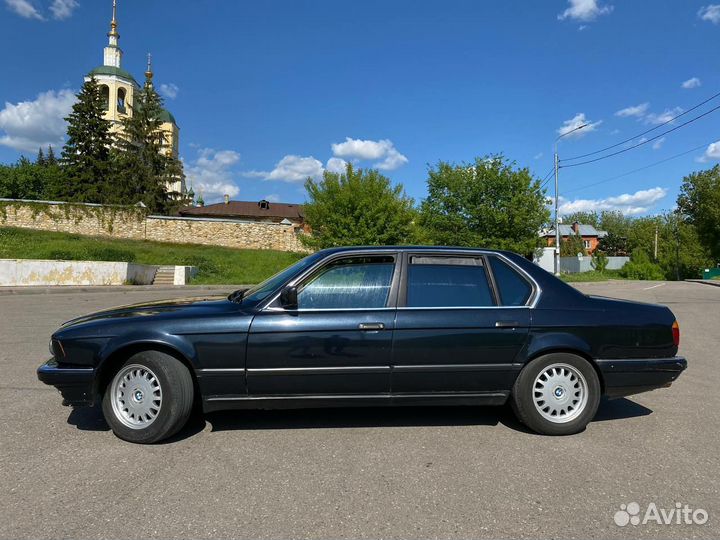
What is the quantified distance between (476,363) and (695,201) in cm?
8187

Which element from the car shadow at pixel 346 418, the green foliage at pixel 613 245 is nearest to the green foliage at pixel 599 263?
the green foliage at pixel 613 245

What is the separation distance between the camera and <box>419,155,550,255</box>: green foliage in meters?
36.5

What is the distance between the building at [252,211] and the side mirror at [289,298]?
210ft

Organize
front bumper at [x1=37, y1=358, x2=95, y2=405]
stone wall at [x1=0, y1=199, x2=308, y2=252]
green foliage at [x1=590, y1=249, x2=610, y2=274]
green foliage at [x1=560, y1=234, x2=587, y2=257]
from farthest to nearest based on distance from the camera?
1. green foliage at [x1=560, y1=234, x2=587, y2=257]
2. green foliage at [x1=590, y1=249, x2=610, y2=274]
3. stone wall at [x1=0, y1=199, x2=308, y2=252]
4. front bumper at [x1=37, y1=358, x2=95, y2=405]

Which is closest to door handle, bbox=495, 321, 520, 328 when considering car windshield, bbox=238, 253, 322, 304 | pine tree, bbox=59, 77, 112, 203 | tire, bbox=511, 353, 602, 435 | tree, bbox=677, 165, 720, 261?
tire, bbox=511, 353, 602, 435

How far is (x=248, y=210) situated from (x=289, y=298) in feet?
242

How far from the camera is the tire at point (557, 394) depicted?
4027 millimetres

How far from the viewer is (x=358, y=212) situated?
28391 millimetres

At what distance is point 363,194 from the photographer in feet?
94.3

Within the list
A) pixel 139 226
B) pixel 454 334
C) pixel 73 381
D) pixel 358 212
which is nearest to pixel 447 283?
pixel 454 334

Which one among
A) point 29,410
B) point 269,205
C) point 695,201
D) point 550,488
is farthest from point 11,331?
point 695,201

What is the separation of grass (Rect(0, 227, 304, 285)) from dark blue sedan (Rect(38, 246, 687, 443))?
864 inches

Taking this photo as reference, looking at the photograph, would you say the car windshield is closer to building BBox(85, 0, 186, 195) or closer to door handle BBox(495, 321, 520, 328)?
door handle BBox(495, 321, 520, 328)

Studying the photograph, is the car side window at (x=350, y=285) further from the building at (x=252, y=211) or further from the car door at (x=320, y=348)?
the building at (x=252, y=211)
